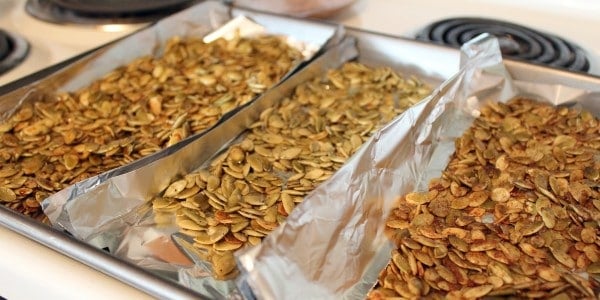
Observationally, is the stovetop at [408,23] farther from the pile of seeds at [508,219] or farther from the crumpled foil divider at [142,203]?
the crumpled foil divider at [142,203]

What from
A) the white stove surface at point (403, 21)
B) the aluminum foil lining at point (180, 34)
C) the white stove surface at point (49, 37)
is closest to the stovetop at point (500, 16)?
the white stove surface at point (403, 21)

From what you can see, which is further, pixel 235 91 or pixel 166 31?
pixel 166 31

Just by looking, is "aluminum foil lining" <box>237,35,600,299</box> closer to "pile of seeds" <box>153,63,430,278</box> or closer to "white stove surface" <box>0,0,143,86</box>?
"pile of seeds" <box>153,63,430,278</box>

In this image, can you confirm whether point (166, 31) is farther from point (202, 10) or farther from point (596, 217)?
point (596, 217)

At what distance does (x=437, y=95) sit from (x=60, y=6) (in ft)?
3.26

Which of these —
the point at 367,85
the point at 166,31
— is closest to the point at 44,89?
the point at 166,31

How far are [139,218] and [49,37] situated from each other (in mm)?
703

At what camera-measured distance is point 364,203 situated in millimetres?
820

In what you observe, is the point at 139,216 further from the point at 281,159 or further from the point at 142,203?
the point at 281,159

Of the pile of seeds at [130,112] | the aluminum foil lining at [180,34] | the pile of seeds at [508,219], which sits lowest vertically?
the pile of seeds at [508,219]

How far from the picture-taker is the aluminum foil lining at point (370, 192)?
0.68m

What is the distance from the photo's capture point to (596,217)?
32.2 inches

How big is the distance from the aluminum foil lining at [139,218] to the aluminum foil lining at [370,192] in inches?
3.1

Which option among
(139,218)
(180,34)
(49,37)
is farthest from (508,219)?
(49,37)
